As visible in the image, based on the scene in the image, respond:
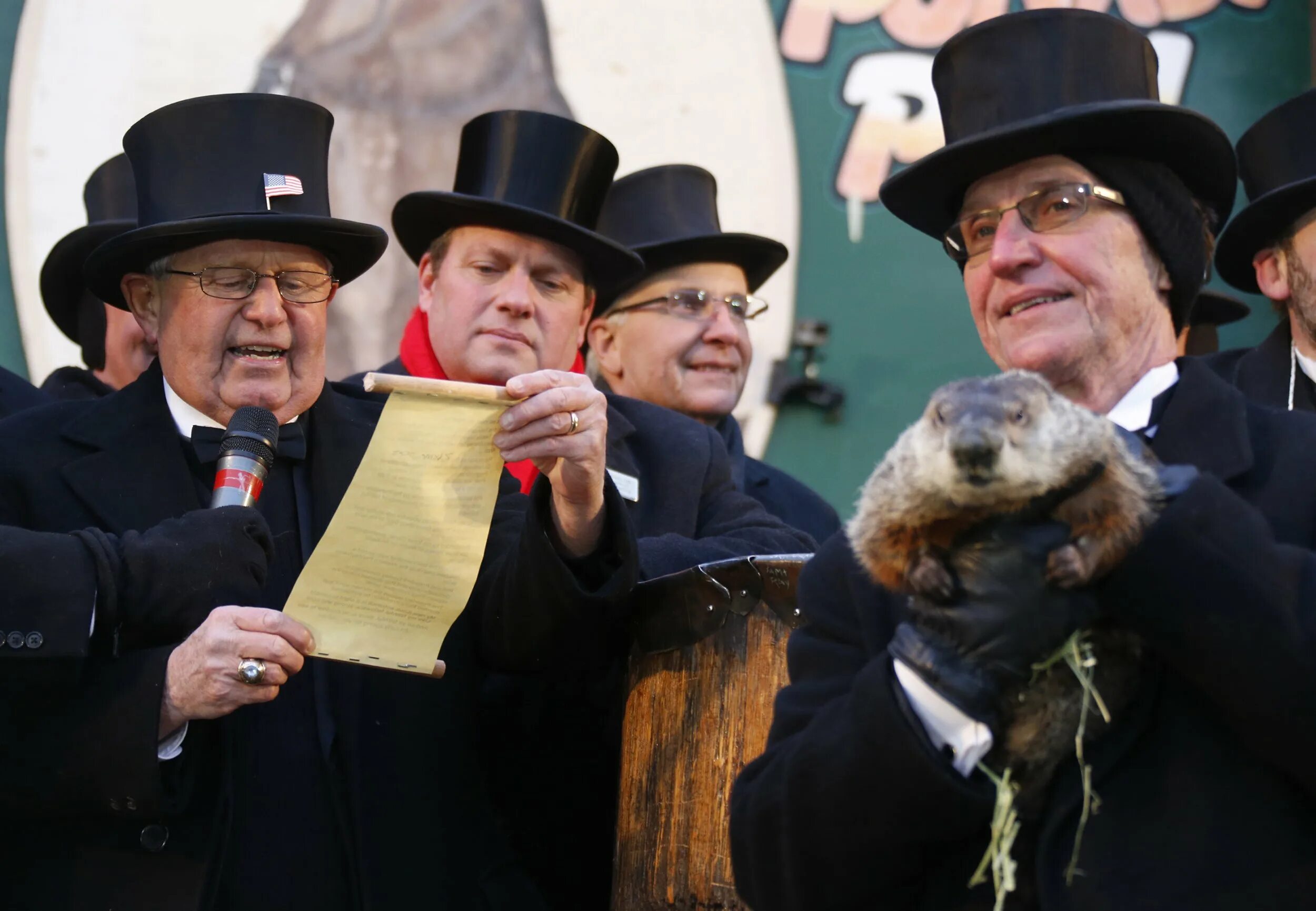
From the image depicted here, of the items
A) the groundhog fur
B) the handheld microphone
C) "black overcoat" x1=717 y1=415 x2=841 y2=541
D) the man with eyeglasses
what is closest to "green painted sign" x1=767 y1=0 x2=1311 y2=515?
the man with eyeglasses

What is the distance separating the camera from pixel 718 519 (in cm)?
397

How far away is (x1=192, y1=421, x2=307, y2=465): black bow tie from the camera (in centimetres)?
334

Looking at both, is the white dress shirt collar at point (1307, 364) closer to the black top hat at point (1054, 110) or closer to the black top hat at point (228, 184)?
the black top hat at point (1054, 110)

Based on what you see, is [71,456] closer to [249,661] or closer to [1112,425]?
[249,661]

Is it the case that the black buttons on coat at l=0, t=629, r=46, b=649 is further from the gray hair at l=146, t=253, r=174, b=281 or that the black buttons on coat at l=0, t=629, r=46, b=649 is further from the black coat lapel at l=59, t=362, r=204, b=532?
the gray hair at l=146, t=253, r=174, b=281

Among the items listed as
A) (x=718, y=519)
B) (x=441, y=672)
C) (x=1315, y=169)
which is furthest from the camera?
(x=1315, y=169)

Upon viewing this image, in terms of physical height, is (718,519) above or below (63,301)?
below

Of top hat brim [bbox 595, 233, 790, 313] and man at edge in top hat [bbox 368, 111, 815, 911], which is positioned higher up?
top hat brim [bbox 595, 233, 790, 313]

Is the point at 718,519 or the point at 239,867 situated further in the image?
the point at 718,519

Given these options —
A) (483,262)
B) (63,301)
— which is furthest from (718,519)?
(63,301)

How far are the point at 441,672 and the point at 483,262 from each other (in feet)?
5.87

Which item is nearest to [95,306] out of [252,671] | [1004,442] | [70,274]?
[70,274]

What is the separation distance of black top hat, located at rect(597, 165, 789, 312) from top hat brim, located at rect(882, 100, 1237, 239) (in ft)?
8.48

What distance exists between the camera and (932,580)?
1.86 m
